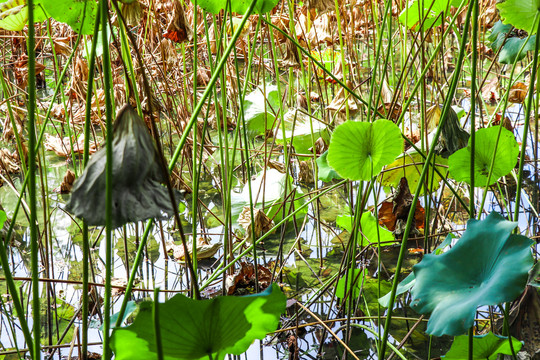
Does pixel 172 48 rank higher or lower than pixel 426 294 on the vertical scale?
higher

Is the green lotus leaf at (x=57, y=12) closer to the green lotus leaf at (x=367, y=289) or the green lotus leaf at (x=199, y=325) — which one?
the green lotus leaf at (x=199, y=325)

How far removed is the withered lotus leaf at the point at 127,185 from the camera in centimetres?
46

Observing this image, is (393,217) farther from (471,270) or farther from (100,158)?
(100,158)

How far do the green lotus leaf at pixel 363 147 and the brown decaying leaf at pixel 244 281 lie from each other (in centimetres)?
51

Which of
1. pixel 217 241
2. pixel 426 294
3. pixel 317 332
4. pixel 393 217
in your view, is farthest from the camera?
pixel 217 241

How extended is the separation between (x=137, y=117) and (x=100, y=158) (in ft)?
0.17

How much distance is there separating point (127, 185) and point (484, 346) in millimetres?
580

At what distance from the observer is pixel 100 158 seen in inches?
18.8

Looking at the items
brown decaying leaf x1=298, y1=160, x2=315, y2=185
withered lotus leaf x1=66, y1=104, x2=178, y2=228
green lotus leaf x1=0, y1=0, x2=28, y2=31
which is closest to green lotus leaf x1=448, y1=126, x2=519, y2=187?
withered lotus leaf x1=66, y1=104, x2=178, y2=228

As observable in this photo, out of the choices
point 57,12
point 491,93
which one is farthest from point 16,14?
point 491,93

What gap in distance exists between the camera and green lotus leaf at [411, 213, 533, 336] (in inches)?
23.4

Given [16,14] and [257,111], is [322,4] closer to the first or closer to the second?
[16,14]

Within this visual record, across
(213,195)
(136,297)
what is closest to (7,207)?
(213,195)

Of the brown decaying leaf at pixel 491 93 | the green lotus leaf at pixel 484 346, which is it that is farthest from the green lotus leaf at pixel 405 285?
the brown decaying leaf at pixel 491 93
